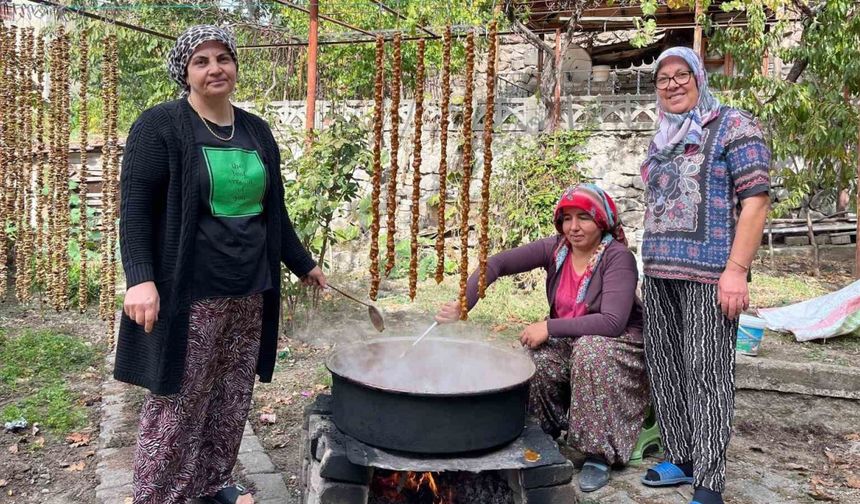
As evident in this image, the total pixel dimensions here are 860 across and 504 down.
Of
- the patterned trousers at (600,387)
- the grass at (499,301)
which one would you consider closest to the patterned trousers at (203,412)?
the patterned trousers at (600,387)

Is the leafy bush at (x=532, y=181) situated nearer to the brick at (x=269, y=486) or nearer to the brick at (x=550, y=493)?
the brick at (x=269, y=486)

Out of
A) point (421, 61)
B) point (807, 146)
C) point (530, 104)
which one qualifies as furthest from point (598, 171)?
point (421, 61)

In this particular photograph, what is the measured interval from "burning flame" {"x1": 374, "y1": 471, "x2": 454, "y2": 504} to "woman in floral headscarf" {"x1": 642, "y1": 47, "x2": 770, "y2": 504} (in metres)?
1.04

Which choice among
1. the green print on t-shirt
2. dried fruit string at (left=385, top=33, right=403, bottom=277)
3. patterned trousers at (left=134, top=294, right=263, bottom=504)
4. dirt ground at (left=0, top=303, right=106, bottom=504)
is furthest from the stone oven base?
dirt ground at (left=0, top=303, right=106, bottom=504)

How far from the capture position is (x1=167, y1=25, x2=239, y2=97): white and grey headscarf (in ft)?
7.32

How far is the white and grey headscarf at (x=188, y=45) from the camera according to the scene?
223cm

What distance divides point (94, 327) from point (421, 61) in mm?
4558

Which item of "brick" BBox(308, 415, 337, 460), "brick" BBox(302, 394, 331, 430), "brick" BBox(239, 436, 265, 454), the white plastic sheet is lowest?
"brick" BBox(239, 436, 265, 454)

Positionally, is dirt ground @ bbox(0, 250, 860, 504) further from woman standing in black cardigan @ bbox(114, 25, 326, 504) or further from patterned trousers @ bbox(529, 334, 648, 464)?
woman standing in black cardigan @ bbox(114, 25, 326, 504)

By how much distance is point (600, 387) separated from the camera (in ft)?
9.48

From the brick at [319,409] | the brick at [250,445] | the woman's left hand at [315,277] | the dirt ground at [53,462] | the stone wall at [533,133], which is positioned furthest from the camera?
the stone wall at [533,133]

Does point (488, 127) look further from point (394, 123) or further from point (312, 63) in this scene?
point (312, 63)

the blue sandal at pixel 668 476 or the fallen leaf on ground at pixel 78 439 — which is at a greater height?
the blue sandal at pixel 668 476

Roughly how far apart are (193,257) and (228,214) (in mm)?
192
